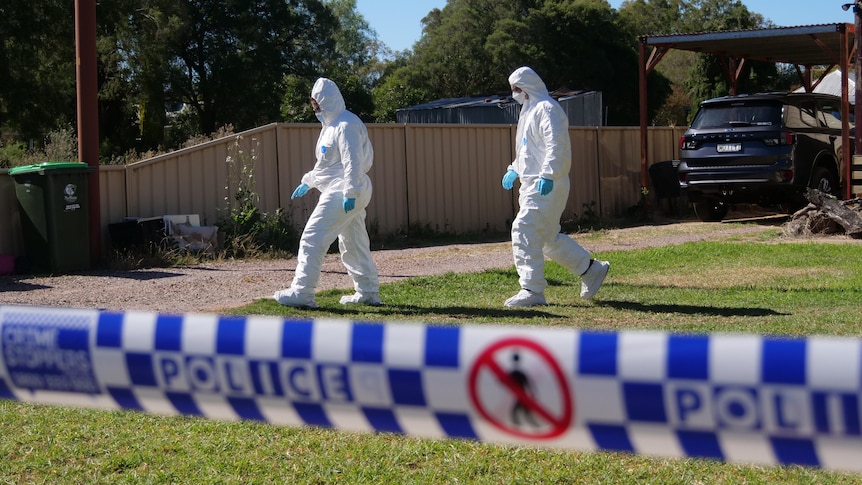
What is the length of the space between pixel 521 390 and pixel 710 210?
662 inches

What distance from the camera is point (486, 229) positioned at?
1838 cm

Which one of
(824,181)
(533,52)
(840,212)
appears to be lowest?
(840,212)

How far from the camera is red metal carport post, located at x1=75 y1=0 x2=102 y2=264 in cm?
1252

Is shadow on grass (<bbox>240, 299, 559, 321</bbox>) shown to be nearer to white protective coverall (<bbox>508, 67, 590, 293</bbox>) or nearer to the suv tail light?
white protective coverall (<bbox>508, 67, 590, 293</bbox>)

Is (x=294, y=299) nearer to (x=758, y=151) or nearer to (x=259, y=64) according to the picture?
Result: (x=758, y=151)

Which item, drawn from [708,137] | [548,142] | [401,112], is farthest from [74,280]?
[401,112]

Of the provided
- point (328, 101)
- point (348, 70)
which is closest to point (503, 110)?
point (328, 101)

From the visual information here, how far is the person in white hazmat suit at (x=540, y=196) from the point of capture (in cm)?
888

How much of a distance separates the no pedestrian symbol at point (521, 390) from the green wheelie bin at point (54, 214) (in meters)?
10.6

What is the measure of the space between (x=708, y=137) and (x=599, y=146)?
12.8 feet

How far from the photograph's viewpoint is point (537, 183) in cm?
892

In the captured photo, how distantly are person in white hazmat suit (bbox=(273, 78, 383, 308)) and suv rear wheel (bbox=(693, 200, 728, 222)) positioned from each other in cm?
1021

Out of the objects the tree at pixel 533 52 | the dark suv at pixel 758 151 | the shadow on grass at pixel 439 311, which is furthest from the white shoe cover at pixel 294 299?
the tree at pixel 533 52

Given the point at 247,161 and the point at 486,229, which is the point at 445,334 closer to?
the point at 247,161
